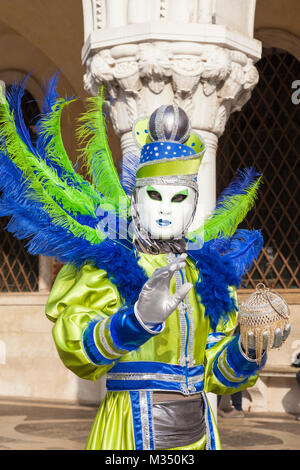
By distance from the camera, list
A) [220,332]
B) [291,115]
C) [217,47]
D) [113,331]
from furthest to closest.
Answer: [291,115] → [217,47] → [220,332] → [113,331]

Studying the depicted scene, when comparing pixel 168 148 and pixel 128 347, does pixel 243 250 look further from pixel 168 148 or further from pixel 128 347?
pixel 128 347

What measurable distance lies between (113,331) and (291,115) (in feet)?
20.5

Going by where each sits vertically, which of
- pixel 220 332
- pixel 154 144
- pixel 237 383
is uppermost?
pixel 154 144

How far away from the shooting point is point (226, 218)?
2.99 m

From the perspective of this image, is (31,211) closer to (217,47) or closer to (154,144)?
(154,144)

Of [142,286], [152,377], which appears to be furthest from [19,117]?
[152,377]

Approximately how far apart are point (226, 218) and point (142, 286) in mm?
692

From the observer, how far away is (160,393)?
2.54 m

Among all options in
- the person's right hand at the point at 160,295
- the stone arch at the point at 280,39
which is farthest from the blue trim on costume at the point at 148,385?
the stone arch at the point at 280,39

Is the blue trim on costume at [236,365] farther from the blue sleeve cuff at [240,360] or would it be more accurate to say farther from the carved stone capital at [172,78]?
the carved stone capital at [172,78]

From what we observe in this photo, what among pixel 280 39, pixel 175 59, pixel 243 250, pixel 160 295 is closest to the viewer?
pixel 160 295

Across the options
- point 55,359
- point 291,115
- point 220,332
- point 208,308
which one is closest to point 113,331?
point 208,308

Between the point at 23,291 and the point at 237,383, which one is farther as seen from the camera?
the point at 23,291

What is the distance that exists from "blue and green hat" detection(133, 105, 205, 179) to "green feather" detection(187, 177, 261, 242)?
398mm
